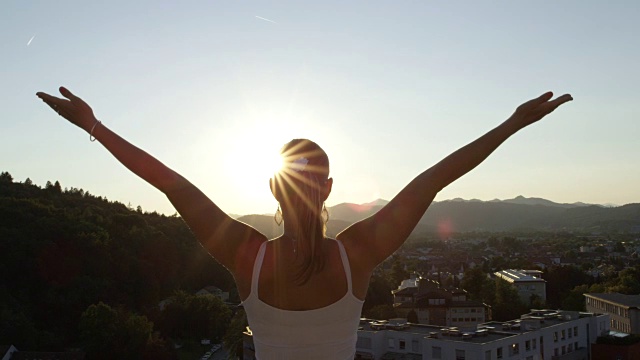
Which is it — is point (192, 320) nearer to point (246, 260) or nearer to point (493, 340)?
point (493, 340)

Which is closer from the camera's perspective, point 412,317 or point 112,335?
point 112,335

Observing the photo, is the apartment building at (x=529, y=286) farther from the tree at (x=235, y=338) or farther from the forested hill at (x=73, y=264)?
the forested hill at (x=73, y=264)

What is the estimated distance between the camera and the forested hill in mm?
31875

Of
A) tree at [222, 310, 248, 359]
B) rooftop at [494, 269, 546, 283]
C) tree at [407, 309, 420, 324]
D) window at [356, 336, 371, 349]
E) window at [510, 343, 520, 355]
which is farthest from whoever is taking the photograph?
rooftop at [494, 269, 546, 283]

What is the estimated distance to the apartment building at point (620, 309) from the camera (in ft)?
107

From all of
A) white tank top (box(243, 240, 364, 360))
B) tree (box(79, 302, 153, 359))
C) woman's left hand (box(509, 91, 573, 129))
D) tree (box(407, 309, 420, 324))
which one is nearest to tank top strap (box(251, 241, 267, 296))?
white tank top (box(243, 240, 364, 360))

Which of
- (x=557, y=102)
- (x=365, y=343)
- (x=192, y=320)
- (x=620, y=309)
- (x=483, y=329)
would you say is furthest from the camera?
(x=192, y=320)

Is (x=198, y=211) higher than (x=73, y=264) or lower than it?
higher

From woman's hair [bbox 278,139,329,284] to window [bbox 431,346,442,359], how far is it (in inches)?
715

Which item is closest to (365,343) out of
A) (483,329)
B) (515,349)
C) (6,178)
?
(483,329)

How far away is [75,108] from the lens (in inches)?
66.9

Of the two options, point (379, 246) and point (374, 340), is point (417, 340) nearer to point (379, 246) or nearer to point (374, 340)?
point (374, 340)

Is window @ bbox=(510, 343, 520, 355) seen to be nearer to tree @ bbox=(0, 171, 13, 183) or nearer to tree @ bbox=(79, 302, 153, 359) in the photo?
tree @ bbox=(79, 302, 153, 359)

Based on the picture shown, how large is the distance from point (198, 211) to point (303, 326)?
0.38 m
